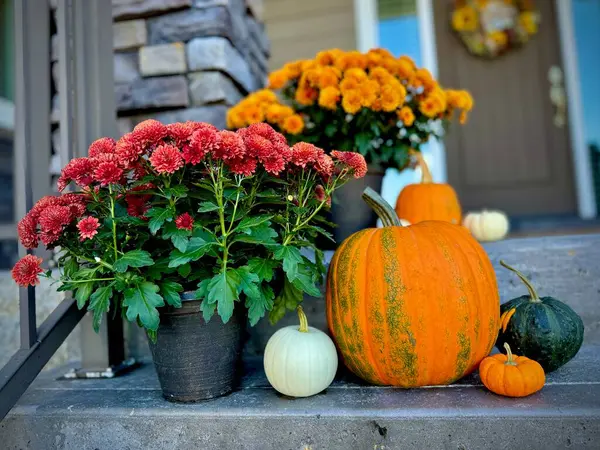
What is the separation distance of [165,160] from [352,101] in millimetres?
841

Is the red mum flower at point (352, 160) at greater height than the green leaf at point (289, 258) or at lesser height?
greater

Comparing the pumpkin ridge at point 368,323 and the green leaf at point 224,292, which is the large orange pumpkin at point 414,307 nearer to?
the pumpkin ridge at point 368,323

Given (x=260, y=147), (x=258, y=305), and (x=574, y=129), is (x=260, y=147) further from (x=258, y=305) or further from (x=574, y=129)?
(x=574, y=129)

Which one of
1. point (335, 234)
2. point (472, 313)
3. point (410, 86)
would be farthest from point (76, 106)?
point (472, 313)

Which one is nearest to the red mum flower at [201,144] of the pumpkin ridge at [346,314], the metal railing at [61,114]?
the pumpkin ridge at [346,314]

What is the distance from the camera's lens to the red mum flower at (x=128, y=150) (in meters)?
1.03

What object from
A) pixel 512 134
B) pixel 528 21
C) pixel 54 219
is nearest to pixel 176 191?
pixel 54 219

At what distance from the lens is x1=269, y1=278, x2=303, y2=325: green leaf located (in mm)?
1228

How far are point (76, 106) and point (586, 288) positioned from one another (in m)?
1.86

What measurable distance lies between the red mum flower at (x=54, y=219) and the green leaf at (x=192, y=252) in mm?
266

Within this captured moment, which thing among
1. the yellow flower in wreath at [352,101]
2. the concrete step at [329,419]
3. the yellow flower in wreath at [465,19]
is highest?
the yellow flower in wreath at [465,19]

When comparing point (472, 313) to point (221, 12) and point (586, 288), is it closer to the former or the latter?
point (586, 288)

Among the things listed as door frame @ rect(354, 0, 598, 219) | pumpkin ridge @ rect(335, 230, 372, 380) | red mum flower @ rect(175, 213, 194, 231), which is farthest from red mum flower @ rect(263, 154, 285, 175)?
door frame @ rect(354, 0, 598, 219)

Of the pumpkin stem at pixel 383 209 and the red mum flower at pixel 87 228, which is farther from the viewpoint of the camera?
the pumpkin stem at pixel 383 209
